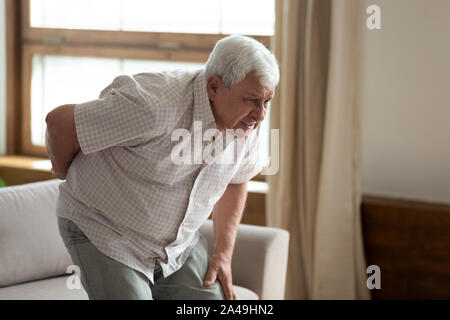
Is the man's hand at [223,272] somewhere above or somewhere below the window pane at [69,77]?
below

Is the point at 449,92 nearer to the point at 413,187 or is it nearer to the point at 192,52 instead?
Answer: the point at 413,187

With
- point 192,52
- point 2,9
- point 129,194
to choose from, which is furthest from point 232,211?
point 2,9

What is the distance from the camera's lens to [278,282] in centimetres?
249

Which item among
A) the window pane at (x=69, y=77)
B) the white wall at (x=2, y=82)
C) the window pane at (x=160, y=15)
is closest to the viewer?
the window pane at (x=160, y=15)

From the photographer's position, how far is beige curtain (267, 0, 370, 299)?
2.97 m

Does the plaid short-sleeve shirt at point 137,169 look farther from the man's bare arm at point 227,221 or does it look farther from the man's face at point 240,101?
the man's bare arm at point 227,221

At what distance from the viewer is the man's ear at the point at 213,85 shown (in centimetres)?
168

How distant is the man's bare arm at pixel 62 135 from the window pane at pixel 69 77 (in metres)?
2.07

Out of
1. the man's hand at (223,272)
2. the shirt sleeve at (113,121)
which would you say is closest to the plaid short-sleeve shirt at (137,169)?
the shirt sleeve at (113,121)

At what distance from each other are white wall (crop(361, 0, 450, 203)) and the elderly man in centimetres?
147

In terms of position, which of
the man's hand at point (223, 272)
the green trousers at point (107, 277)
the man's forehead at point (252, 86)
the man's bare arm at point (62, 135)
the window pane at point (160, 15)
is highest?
the window pane at point (160, 15)

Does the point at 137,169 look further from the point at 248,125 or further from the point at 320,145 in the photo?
the point at 320,145

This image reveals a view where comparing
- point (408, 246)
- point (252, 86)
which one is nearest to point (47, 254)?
point (252, 86)
